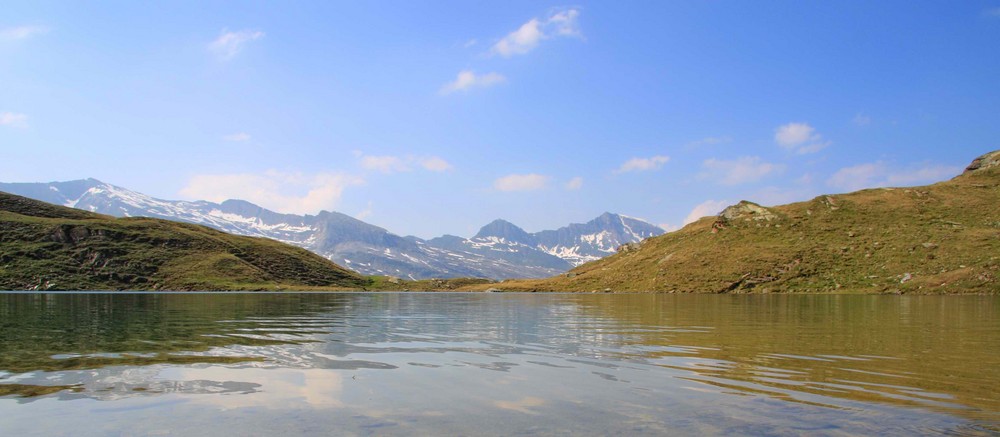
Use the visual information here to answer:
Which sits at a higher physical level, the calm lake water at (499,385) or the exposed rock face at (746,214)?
the exposed rock face at (746,214)

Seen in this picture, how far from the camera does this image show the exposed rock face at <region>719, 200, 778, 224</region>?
185500mm

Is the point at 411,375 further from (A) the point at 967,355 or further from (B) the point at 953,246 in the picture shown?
(B) the point at 953,246

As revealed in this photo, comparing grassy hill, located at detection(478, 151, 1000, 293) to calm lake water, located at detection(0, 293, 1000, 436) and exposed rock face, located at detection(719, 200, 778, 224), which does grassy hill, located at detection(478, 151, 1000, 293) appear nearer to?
exposed rock face, located at detection(719, 200, 778, 224)

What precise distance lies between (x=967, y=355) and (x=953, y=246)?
137 meters

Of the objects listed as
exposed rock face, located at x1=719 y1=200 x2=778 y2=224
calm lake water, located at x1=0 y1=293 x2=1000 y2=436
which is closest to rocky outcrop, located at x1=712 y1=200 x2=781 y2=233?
exposed rock face, located at x1=719 y1=200 x2=778 y2=224

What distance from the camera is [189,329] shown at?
35.3 m

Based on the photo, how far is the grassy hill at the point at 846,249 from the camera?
124m

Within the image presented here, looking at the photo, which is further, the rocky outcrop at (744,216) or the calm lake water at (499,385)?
the rocky outcrop at (744,216)

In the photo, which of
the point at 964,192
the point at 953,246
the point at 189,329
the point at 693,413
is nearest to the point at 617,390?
the point at 693,413

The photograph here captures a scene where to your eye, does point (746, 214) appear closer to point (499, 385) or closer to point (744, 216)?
point (744, 216)

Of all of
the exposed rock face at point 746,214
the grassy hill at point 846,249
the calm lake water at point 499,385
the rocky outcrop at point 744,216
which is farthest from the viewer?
the exposed rock face at point 746,214

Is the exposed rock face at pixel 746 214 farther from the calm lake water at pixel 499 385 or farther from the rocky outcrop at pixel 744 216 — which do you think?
the calm lake water at pixel 499 385

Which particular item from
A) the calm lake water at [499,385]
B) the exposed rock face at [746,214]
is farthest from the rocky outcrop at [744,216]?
the calm lake water at [499,385]

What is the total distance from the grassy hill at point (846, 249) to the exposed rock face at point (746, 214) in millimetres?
338
